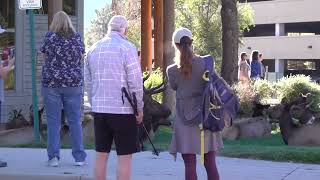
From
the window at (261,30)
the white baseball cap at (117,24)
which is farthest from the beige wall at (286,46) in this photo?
the white baseball cap at (117,24)

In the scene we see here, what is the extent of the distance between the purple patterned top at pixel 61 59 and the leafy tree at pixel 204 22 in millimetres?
32071

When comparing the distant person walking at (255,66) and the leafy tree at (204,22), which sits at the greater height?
the leafy tree at (204,22)

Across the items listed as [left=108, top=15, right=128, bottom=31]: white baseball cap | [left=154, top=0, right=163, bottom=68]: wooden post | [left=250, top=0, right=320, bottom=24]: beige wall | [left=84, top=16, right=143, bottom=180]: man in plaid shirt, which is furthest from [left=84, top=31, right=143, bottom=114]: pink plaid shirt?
[left=250, top=0, right=320, bottom=24]: beige wall

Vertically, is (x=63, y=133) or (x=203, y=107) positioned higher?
(x=203, y=107)

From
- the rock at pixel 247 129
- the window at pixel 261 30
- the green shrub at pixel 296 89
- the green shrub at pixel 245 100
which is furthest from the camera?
the window at pixel 261 30

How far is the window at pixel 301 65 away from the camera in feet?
204

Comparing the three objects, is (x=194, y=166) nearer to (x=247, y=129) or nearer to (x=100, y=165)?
(x=100, y=165)

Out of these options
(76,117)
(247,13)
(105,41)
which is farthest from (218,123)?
(247,13)

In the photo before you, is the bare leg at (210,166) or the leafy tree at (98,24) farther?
the leafy tree at (98,24)

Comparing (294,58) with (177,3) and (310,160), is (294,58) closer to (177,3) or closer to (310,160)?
(177,3)

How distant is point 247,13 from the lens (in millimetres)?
44906

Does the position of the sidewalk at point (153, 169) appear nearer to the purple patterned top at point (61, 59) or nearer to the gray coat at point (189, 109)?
the purple patterned top at point (61, 59)

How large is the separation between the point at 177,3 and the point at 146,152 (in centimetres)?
3521

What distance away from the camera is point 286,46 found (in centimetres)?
6088
